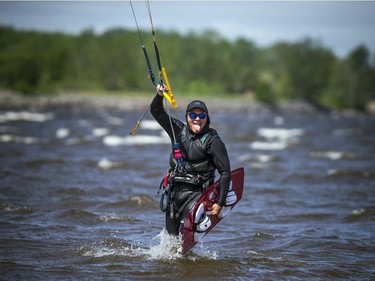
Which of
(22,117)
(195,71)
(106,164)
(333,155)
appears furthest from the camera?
(195,71)

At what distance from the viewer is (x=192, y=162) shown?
8.36m

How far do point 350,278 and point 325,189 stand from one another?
8.83 m

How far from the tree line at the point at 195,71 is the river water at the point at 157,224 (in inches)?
4124

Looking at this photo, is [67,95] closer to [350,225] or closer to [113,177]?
[113,177]

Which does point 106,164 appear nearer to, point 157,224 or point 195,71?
point 157,224

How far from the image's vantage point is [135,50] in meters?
148

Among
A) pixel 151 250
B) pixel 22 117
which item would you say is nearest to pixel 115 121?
pixel 22 117

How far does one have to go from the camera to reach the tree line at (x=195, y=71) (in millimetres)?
132213

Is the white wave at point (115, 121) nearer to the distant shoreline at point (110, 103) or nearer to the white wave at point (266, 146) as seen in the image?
the white wave at point (266, 146)

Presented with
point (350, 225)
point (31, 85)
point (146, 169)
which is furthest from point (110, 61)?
point (350, 225)

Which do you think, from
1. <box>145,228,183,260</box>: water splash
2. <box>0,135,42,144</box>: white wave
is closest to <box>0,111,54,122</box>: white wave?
<box>0,135,42,144</box>: white wave

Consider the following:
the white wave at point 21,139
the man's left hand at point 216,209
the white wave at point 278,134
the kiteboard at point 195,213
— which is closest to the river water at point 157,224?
the kiteboard at point 195,213

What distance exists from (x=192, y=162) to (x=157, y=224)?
377 centimetres

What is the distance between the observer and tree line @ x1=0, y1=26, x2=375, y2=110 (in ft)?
434
